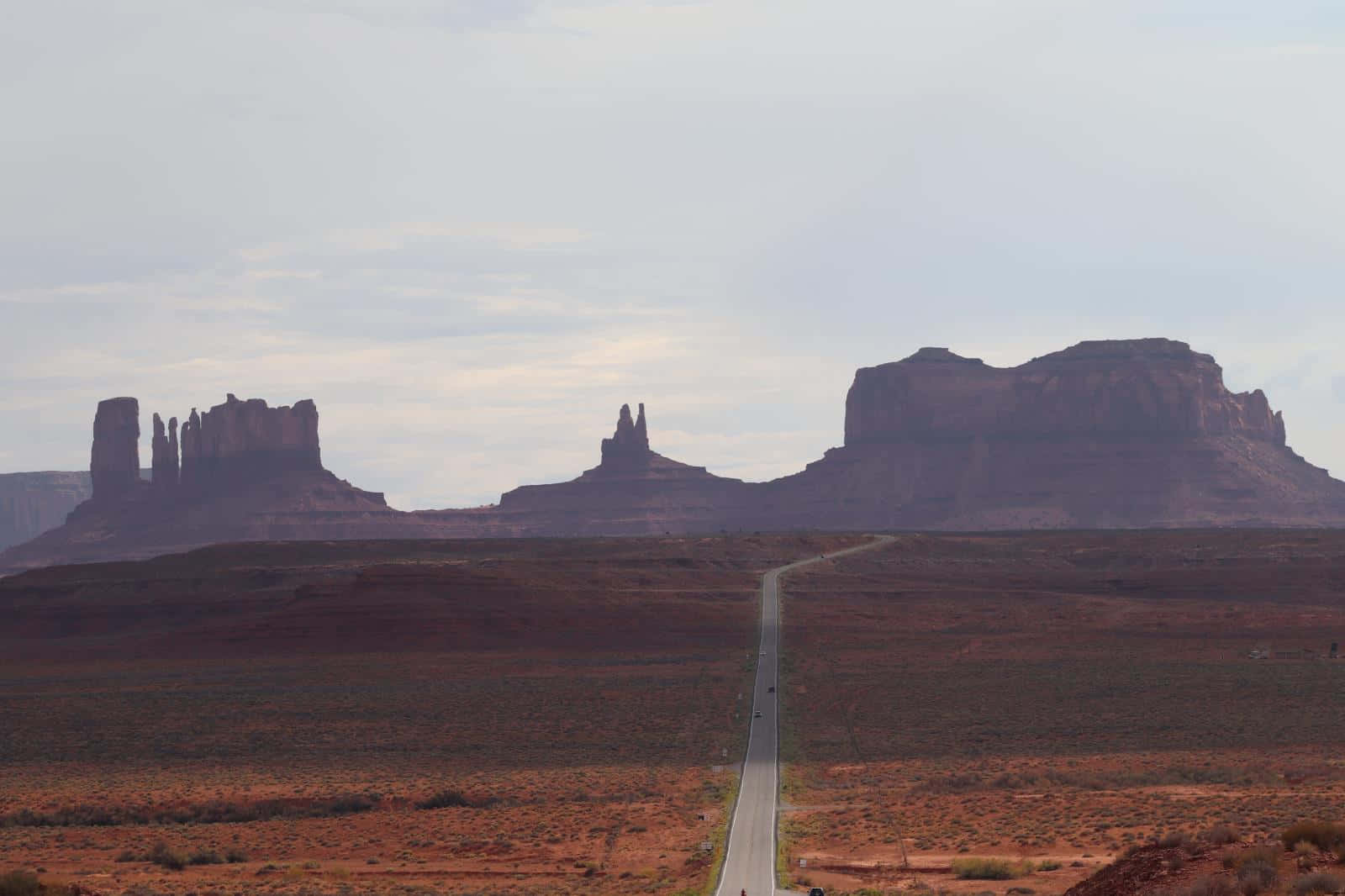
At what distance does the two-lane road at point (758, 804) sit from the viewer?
31.5m

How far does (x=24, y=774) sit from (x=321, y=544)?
9347 cm

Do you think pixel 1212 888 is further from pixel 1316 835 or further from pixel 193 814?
pixel 193 814

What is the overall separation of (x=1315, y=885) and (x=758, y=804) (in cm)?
2446

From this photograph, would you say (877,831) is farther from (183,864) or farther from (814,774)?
(183,864)

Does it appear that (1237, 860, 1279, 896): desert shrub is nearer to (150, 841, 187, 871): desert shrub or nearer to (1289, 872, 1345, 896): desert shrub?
(1289, 872, 1345, 896): desert shrub

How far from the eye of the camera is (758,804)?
4216cm

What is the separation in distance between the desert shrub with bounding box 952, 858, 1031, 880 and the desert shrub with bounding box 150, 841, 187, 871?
696 inches

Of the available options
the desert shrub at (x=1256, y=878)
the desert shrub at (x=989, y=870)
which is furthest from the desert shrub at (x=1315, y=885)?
the desert shrub at (x=989, y=870)

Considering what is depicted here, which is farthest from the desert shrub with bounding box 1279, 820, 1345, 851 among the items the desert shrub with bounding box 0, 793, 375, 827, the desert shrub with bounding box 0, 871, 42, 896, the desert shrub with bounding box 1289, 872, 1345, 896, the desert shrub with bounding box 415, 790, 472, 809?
the desert shrub with bounding box 0, 793, 375, 827

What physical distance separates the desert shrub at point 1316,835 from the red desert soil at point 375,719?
13.1 metres

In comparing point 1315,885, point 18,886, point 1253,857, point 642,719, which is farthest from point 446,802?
point 1315,885

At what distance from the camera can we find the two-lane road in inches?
1242

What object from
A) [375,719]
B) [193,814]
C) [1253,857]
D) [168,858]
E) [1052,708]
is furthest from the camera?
[375,719]

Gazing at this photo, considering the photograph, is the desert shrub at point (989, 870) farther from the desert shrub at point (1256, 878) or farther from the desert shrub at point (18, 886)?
the desert shrub at point (18, 886)
